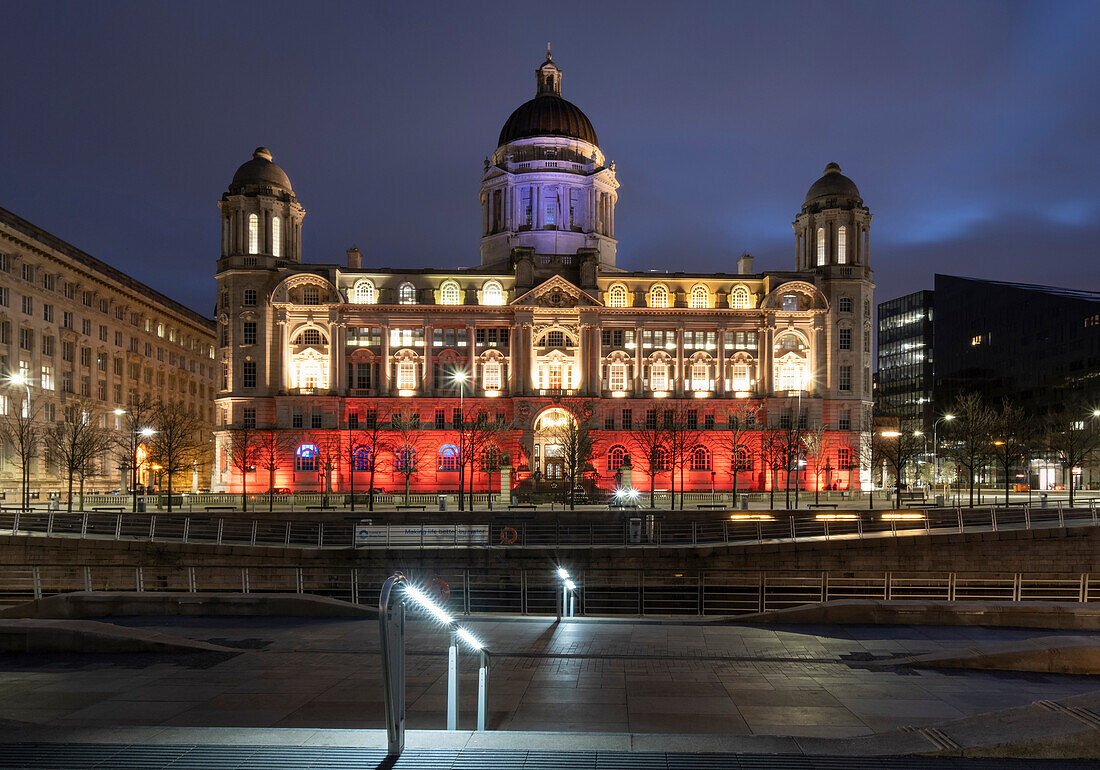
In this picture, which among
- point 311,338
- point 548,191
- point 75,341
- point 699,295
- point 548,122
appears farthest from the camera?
point 548,122

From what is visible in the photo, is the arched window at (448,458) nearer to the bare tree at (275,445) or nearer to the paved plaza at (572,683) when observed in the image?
the bare tree at (275,445)

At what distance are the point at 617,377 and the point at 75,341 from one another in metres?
52.6

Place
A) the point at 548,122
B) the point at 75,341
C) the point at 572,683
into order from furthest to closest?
the point at 548,122 → the point at 75,341 → the point at 572,683

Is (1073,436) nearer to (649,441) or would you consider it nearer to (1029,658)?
(649,441)

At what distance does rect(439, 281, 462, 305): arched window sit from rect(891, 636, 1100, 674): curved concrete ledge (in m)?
76.8

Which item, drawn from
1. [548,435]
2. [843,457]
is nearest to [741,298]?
[843,457]

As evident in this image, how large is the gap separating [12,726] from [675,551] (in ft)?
101

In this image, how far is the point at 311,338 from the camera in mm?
86688

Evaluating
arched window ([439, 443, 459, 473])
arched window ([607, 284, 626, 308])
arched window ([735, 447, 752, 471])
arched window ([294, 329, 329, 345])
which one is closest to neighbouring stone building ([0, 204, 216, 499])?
arched window ([294, 329, 329, 345])

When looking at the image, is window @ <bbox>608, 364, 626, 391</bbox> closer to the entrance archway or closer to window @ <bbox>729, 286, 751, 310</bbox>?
the entrance archway

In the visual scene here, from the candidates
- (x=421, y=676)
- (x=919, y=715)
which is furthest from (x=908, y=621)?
(x=421, y=676)

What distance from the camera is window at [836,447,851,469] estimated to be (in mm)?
88000

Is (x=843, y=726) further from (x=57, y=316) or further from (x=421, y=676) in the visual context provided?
(x=57, y=316)

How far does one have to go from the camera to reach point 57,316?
264ft
